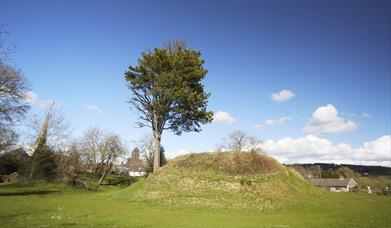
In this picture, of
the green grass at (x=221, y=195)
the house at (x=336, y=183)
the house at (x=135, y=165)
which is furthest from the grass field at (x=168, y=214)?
the house at (x=135, y=165)

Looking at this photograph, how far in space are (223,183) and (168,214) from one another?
1356 cm

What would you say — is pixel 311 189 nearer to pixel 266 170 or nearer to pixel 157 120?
pixel 266 170

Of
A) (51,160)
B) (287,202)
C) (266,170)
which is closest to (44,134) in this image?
(51,160)

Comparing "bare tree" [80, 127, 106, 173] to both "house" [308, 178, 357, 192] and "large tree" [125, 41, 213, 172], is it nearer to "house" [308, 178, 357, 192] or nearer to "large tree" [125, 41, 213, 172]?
"large tree" [125, 41, 213, 172]

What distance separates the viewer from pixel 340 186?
118m

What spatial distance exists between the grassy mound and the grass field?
7.13ft

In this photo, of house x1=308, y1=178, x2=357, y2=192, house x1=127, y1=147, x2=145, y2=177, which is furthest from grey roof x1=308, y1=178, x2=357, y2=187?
house x1=127, y1=147, x2=145, y2=177

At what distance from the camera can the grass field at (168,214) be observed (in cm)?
1745

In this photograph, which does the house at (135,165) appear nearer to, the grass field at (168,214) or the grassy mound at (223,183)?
the grassy mound at (223,183)

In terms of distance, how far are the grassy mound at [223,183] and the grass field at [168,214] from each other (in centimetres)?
217

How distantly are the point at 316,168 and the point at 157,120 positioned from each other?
119152 mm

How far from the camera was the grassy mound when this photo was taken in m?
32.3

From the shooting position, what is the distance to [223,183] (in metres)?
36.2

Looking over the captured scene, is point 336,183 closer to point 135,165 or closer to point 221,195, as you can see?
point 135,165
